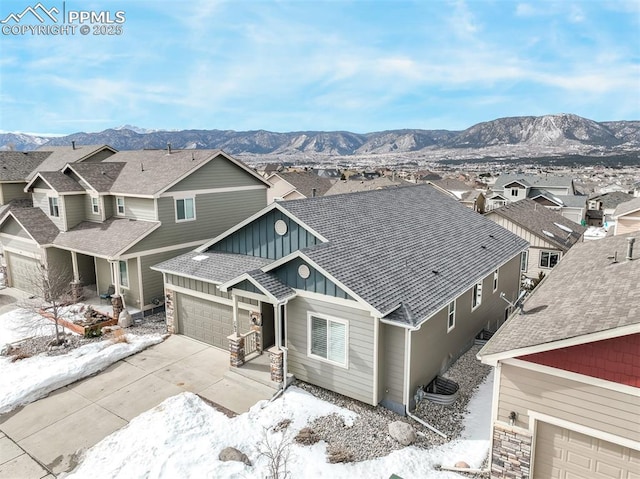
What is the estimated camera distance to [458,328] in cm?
1478

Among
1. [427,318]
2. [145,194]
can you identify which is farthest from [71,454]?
[145,194]

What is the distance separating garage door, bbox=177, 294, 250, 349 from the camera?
15325 millimetres

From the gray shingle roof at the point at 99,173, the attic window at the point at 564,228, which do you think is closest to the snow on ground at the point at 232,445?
the gray shingle roof at the point at 99,173

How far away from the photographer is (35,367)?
1412 centimetres

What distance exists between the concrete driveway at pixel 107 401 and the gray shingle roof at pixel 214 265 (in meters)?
2.79

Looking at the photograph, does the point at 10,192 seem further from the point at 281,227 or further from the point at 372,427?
the point at 372,427

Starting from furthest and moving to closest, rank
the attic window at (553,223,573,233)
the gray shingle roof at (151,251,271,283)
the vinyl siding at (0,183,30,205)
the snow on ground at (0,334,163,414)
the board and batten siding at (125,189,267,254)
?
the attic window at (553,223,573,233) < the vinyl siding at (0,183,30,205) < the board and batten siding at (125,189,267,254) < the gray shingle roof at (151,251,271,283) < the snow on ground at (0,334,163,414)

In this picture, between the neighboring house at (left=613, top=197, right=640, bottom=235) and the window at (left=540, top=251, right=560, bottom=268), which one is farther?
the window at (left=540, top=251, right=560, bottom=268)

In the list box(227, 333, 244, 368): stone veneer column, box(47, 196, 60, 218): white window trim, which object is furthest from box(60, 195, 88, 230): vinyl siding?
box(227, 333, 244, 368): stone veneer column

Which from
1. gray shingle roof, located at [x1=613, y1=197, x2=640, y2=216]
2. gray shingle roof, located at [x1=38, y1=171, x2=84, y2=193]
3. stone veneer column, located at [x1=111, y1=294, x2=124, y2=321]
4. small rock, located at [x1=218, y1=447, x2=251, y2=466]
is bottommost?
small rock, located at [x1=218, y1=447, x2=251, y2=466]

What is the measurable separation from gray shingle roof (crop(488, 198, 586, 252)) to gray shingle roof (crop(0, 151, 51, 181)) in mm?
32352

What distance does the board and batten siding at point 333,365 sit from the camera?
37.6 ft

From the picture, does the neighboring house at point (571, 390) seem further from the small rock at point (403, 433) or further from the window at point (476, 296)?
the window at point (476, 296)

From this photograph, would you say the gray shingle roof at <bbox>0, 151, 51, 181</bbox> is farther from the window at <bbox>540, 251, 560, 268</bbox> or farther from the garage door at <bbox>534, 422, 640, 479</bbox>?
the window at <bbox>540, 251, 560, 268</bbox>
